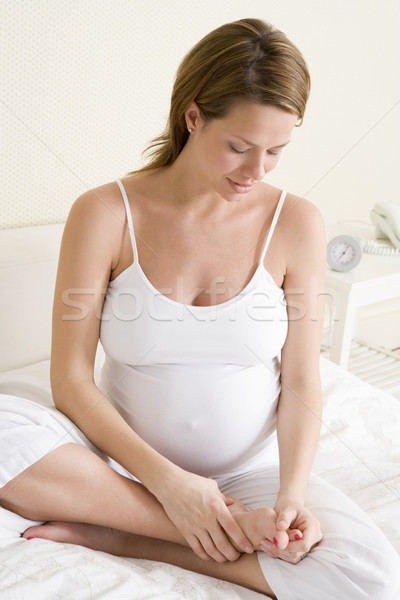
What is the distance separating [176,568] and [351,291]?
1.20m

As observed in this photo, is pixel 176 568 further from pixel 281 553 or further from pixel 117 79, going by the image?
pixel 117 79

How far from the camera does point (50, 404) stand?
137cm

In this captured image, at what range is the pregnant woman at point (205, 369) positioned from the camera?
0.98m

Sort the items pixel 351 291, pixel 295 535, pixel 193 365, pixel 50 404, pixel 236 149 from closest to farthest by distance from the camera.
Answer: pixel 295 535 → pixel 236 149 → pixel 193 365 → pixel 50 404 → pixel 351 291

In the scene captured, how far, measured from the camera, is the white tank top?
3.68 feet

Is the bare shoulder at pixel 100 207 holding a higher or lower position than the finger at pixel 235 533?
higher

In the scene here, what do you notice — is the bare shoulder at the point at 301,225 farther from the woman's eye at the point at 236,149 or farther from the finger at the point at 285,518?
the finger at the point at 285,518

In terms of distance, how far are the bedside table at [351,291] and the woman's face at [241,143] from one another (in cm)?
99

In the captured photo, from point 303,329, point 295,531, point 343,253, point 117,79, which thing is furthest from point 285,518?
point 117,79

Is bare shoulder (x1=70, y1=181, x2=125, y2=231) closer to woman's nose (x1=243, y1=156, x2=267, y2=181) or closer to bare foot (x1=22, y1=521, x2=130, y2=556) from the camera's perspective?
woman's nose (x1=243, y1=156, x2=267, y2=181)

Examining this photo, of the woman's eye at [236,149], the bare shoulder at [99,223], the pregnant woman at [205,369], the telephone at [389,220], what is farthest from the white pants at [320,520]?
the telephone at [389,220]

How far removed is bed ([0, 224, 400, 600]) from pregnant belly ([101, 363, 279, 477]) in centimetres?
21

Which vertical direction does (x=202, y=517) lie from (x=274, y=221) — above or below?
below

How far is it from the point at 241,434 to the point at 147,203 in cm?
46
